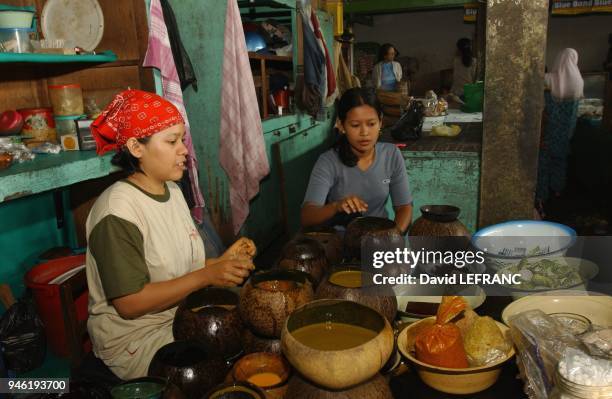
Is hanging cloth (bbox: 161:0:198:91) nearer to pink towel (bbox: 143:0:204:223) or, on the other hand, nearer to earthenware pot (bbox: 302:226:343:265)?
pink towel (bbox: 143:0:204:223)

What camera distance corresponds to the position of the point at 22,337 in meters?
2.24

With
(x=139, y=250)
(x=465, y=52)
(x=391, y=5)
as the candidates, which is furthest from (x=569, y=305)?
(x=391, y=5)

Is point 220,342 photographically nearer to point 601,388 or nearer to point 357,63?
point 601,388

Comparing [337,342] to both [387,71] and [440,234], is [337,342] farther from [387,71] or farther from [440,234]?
[387,71]

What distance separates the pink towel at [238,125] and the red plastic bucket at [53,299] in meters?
1.48

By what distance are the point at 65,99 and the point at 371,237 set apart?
1.81m

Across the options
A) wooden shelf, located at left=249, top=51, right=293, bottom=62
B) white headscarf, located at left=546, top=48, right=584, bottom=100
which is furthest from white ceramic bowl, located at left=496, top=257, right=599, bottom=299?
white headscarf, located at left=546, top=48, right=584, bottom=100

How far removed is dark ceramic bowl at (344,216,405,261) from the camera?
1.62m

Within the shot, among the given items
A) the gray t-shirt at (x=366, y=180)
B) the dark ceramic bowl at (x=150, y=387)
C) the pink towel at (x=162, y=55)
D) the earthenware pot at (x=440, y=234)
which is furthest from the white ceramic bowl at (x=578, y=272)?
the pink towel at (x=162, y=55)

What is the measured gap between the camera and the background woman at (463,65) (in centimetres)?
825

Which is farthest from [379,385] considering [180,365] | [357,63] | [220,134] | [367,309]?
[357,63]

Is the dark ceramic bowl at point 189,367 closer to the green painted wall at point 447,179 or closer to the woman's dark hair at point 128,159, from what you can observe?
→ the woman's dark hair at point 128,159

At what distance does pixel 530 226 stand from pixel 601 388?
3.52 ft

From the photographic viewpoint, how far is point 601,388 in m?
0.86
